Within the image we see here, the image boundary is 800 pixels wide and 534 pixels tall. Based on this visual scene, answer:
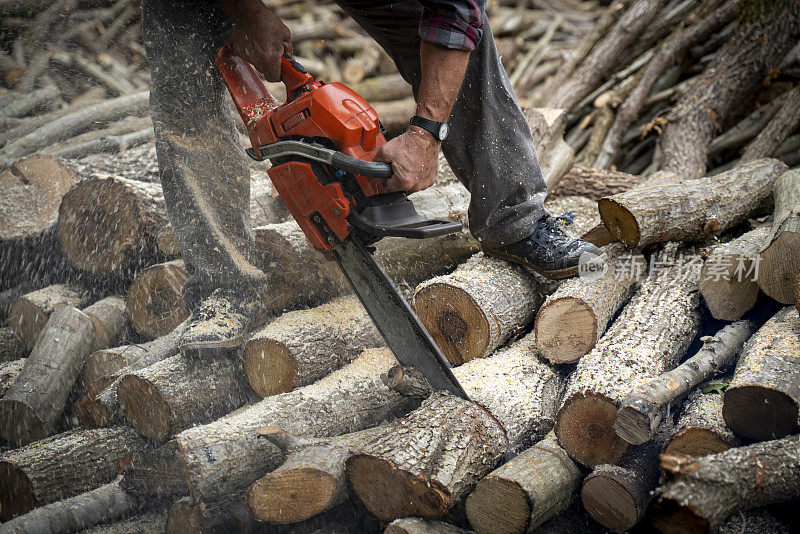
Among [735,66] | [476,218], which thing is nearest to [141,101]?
[476,218]

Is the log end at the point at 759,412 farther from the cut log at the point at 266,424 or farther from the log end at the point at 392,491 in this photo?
the cut log at the point at 266,424

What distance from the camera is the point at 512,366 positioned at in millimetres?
2680

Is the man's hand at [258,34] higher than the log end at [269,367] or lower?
higher

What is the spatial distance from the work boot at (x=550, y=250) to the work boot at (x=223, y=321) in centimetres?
125

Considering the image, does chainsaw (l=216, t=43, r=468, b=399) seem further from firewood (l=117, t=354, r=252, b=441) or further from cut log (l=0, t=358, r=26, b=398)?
cut log (l=0, t=358, r=26, b=398)

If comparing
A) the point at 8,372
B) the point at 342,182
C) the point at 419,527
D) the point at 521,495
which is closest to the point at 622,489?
the point at 521,495

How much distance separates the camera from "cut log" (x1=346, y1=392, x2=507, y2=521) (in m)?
2.02

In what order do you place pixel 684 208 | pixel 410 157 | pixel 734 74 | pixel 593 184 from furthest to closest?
pixel 734 74 → pixel 593 184 → pixel 684 208 → pixel 410 157

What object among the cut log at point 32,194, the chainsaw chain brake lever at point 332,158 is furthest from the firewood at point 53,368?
the chainsaw chain brake lever at point 332,158

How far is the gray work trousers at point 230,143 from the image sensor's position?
268 centimetres

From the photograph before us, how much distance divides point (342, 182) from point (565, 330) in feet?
3.92

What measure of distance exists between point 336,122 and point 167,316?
166cm

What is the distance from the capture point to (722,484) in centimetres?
177

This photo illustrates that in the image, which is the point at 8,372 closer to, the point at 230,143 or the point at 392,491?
the point at 230,143
